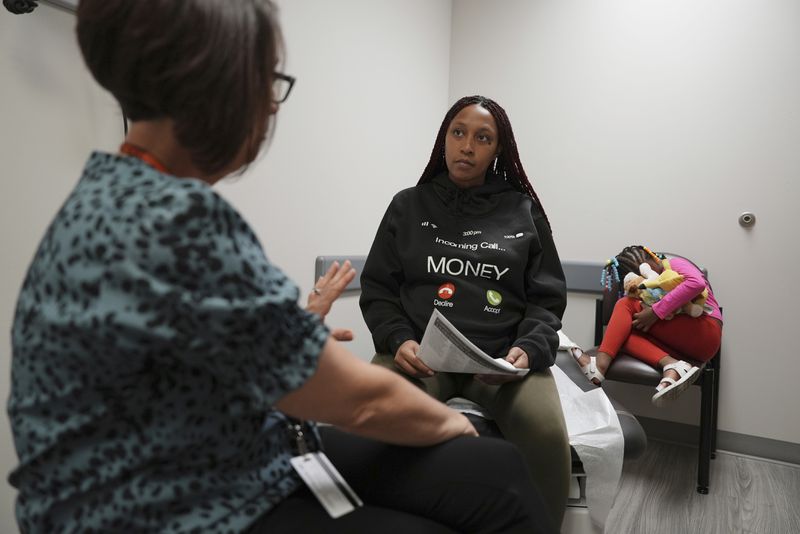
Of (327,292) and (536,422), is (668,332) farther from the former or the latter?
(327,292)

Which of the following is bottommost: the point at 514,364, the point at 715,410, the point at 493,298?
the point at 715,410

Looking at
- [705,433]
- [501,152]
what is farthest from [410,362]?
[705,433]

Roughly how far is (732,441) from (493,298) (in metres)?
1.78

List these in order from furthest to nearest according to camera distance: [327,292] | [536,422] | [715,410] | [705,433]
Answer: [715,410], [705,433], [536,422], [327,292]

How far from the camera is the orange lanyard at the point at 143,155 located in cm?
62

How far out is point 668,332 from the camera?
2170 mm

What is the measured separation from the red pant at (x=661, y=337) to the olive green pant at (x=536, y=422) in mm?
993

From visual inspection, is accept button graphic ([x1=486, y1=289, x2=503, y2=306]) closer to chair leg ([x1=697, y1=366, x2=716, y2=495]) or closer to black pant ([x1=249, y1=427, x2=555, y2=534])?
black pant ([x1=249, y1=427, x2=555, y2=534])

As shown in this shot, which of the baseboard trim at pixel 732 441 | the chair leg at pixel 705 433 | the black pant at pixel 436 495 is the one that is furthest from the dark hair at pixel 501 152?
the baseboard trim at pixel 732 441

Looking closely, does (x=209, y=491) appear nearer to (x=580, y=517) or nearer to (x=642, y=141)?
(x=580, y=517)

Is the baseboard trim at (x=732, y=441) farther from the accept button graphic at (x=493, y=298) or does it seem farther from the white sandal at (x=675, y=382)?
the accept button graphic at (x=493, y=298)

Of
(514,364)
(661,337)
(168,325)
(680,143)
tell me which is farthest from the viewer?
(680,143)

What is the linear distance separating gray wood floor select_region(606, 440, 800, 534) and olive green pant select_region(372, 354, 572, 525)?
0.75 metres

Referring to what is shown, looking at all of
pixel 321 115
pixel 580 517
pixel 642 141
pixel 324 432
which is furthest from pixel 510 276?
pixel 642 141
